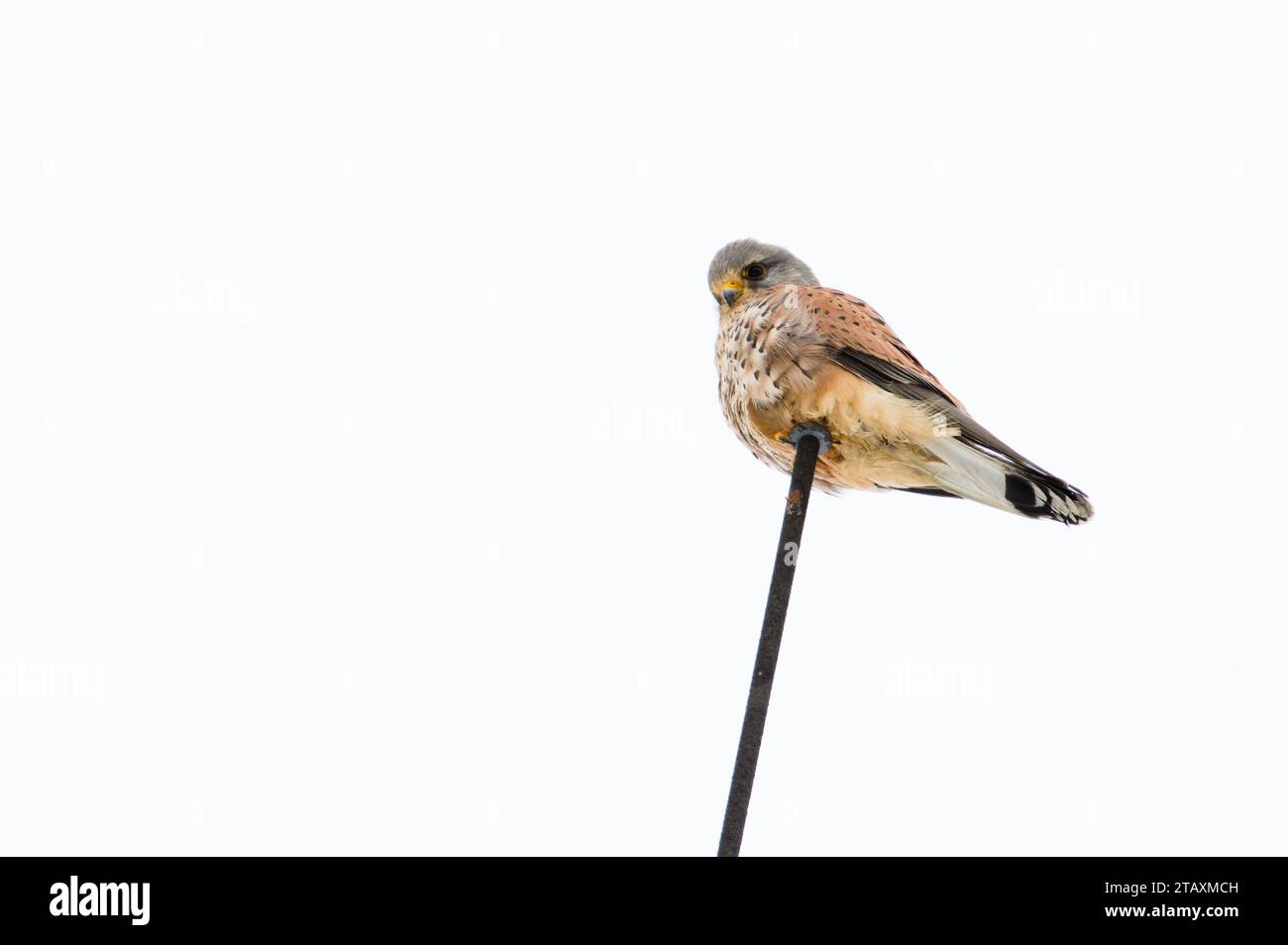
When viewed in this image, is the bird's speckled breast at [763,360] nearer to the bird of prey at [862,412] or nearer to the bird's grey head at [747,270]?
the bird of prey at [862,412]

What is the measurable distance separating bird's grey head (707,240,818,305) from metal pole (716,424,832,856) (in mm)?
1469

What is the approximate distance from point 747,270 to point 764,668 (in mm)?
2320

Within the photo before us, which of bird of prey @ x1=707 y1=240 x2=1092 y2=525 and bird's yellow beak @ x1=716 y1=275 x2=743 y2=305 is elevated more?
bird's yellow beak @ x1=716 y1=275 x2=743 y2=305

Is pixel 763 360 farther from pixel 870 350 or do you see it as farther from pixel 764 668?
pixel 764 668

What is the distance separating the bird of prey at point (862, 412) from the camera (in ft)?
16.4

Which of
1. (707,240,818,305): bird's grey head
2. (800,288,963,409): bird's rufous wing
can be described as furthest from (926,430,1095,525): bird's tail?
(707,240,818,305): bird's grey head

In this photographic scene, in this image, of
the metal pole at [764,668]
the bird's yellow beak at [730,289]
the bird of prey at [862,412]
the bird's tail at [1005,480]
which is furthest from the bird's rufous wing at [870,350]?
the metal pole at [764,668]

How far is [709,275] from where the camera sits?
18.8 feet

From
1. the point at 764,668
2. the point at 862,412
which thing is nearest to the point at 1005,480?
the point at 862,412

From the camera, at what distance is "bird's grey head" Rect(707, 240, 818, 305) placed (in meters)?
5.67

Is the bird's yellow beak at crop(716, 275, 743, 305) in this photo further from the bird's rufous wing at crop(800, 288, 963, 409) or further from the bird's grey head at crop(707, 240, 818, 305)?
the bird's rufous wing at crop(800, 288, 963, 409)

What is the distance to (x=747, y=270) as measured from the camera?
570cm

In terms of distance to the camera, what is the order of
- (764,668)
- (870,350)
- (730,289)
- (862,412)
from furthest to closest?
(730,289)
(870,350)
(862,412)
(764,668)
